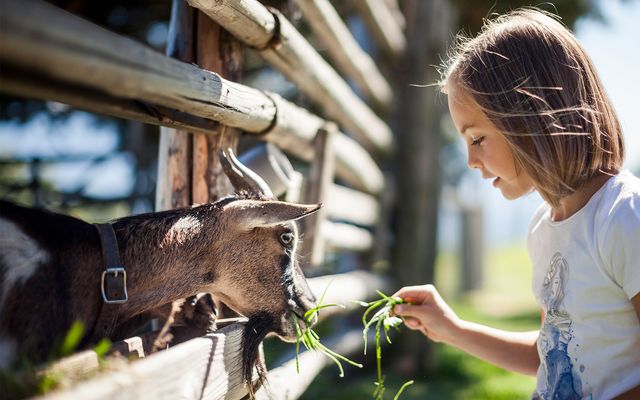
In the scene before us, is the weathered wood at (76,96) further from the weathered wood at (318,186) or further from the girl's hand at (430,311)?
the weathered wood at (318,186)

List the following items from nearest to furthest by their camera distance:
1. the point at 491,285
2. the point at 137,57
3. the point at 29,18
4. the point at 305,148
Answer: the point at 29,18 → the point at 137,57 → the point at 305,148 → the point at 491,285

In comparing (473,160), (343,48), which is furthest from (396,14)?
(473,160)

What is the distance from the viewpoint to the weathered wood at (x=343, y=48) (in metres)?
4.04

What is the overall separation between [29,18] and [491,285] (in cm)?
1416

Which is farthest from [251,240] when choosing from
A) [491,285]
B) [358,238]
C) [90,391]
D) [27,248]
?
[491,285]

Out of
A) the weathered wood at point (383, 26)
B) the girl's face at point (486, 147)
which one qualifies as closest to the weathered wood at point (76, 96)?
the girl's face at point (486, 147)

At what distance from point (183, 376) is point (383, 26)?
4.82m

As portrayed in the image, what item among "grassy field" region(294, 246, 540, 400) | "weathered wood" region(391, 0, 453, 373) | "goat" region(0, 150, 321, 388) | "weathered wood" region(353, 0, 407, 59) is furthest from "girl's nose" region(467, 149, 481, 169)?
"weathered wood" region(391, 0, 453, 373)

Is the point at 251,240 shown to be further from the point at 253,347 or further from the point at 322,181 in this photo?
the point at 322,181

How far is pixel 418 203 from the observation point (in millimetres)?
6250

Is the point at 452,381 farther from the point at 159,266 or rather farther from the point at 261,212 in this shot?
the point at 159,266

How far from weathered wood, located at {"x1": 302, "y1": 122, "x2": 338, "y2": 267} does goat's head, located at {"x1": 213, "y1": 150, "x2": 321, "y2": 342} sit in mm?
1419

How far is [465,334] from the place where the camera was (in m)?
2.48

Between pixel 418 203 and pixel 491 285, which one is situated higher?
pixel 418 203
